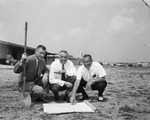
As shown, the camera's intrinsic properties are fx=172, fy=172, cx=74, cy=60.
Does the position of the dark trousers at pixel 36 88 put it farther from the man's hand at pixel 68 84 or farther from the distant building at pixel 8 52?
the distant building at pixel 8 52

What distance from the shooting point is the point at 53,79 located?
4199 mm

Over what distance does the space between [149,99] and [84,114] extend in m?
2.42

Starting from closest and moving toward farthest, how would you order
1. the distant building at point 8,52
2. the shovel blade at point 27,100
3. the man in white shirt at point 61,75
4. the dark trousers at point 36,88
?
the shovel blade at point 27,100, the dark trousers at point 36,88, the man in white shirt at point 61,75, the distant building at point 8,52

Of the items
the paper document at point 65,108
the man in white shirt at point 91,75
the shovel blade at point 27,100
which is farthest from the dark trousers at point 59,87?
the shovel blade at point 27,100

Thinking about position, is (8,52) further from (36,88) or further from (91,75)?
(91,75)

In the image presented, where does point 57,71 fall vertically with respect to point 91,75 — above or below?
above

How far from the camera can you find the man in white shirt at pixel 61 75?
4230mm

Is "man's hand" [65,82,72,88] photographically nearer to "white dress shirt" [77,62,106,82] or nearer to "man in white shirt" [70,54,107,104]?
"man in white shirt" [70,54,107,104]

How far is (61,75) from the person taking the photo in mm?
4422

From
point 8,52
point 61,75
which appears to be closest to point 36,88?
point 61,75

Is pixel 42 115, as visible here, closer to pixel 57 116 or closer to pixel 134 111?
pixel 57 116

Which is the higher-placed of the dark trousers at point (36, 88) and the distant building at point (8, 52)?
the distant building at point (8, 52)

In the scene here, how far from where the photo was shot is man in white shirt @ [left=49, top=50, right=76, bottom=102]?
423cm

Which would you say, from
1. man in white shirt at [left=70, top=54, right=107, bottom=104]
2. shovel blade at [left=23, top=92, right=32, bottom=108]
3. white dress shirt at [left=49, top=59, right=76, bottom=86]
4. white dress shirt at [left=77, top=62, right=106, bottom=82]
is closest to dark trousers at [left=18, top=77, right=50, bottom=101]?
shovel blade at [left=23, top=92, right=32, bottom=108]
